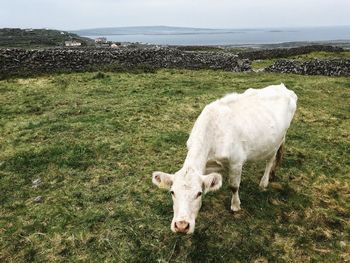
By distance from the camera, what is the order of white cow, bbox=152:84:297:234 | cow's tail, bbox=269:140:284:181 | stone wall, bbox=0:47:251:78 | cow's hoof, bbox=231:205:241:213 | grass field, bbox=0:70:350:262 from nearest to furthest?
white cow, bbox=152:84:297:234 < grass field, bbox=0:70:350:262 < cow's hoof, bbox=231:205:241:213 < cow's tail, bbox=269:140:284:181 < stone wall, bbox=0:47:251:78

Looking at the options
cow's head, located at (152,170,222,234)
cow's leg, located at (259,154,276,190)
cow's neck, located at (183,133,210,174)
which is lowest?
cow's leg, located at (259,154,276,190)

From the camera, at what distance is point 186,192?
573cm

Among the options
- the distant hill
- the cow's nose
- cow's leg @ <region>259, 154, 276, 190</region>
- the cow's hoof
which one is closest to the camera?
the cow's nose

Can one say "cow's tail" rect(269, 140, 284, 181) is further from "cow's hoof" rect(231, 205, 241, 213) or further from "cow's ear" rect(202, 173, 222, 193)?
"cow's ear" rect(202, 173, 222, 193)

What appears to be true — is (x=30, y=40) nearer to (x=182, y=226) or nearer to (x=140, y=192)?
(x=140, y=192)

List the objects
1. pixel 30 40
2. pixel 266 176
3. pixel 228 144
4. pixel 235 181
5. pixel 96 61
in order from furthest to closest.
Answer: pixel 30 40, pixel 96 61, pixel 266 176, pixel 235 181, pixel 228 144

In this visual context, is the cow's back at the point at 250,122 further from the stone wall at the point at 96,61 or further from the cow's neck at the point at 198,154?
the stone wall at the point at 96,61

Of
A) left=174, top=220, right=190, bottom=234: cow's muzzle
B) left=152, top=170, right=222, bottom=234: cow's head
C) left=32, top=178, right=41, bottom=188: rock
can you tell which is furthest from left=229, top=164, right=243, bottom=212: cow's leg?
left=32, top=178, right=41, bottom=188: rock

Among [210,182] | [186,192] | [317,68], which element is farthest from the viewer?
[317,68]

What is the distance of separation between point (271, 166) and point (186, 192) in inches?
168

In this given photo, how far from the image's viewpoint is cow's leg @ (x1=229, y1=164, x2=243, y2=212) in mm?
7458

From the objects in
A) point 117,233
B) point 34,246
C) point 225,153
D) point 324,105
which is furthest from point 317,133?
point 34,246

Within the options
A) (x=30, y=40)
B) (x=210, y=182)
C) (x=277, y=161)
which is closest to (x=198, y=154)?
(x=210, y=182)

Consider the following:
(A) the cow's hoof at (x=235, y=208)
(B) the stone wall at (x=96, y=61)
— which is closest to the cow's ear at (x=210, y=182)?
(A) the cow's hoof at (x=235, y=208)
